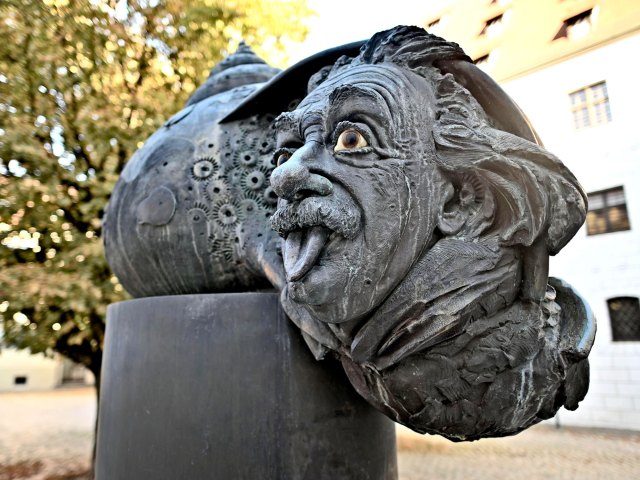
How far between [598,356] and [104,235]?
39.7 ft

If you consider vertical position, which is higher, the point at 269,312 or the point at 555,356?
the point at 269,312

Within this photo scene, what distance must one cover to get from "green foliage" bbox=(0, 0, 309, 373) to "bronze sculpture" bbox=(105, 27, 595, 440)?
3923 millimetres

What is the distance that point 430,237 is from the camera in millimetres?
1454

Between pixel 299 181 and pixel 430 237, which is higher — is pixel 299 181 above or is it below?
above

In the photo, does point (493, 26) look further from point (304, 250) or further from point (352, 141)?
point (304, 250)

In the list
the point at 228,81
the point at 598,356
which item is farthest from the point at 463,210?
the point at 598,356

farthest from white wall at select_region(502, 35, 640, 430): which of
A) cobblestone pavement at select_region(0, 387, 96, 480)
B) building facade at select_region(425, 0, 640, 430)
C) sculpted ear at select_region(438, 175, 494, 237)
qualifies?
sculpted ear at select_region(438, 175, 494, 237)

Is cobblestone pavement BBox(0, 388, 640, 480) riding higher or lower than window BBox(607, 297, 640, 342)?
lower

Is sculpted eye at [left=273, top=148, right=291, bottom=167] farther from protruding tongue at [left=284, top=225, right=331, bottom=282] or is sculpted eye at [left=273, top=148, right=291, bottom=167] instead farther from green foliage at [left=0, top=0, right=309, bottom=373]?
green foliage at [left=0, top=0, right=309, bottom=373]

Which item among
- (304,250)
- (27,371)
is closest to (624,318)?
(304,250)

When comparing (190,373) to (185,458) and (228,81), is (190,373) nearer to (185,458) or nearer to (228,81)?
(185,458)

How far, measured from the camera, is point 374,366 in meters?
1.49

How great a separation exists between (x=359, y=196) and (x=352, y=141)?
18cm

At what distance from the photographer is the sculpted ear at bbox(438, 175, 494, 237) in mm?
1476
